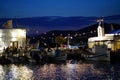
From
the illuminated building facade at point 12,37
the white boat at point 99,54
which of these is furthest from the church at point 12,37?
the white boat at point 99,54

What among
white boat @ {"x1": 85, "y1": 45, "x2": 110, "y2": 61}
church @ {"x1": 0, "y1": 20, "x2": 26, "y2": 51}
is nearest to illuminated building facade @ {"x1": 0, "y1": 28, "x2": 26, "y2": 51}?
church @ {"x1": 0, "y1": 20, "x2": 26, "y2": 51}

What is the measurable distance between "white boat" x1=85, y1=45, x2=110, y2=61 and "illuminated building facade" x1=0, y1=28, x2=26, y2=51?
11.5 meters

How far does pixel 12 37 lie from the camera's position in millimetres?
Answer: 61594

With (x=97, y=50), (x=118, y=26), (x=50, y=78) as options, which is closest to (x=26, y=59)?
(x=97, y=50)

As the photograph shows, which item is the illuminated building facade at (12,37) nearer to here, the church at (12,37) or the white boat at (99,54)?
the church at (12,37)

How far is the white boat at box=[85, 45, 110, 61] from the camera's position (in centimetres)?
5759

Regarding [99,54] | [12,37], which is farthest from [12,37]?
[99,54]

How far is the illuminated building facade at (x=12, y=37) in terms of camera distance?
A: 61188mm

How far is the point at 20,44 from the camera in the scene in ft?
205

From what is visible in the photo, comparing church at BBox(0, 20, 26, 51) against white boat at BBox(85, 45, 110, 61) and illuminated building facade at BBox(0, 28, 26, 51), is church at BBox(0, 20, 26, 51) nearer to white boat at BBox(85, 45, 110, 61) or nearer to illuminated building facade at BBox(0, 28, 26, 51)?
illuminated building facade at BBox(0, 28, 26, 51)

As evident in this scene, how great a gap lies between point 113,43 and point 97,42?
5.81 metres

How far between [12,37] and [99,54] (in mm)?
14824

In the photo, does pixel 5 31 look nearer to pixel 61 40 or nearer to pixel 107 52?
pixel 107 52

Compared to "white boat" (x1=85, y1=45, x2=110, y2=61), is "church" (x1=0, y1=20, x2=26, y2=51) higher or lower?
higher
